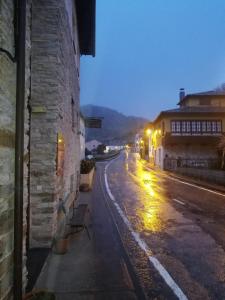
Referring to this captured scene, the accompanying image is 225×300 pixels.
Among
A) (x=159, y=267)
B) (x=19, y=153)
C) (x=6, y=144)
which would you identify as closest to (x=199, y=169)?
(x=159, y=267)

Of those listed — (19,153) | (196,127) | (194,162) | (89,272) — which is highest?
(196,127)

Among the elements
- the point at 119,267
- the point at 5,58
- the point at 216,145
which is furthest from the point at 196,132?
the point at 5,58

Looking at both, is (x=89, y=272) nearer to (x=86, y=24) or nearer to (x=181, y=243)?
(x=181, y=243)

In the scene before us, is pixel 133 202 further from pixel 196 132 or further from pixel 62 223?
pixel 196 132

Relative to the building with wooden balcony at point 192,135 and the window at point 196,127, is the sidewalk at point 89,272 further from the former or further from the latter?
the window at point 196,127

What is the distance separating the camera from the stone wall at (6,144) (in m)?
4.02

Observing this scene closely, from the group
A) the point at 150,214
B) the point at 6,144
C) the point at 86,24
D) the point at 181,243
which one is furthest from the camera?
the point at 86,24

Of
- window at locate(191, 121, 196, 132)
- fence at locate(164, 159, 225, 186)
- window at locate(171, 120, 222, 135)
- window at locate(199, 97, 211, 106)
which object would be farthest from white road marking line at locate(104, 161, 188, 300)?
window at locate(199, 97, 211, 106)

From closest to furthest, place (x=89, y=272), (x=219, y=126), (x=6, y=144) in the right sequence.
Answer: (x=6, y=144)
(x=89, y=272)
(x=219, y=126)

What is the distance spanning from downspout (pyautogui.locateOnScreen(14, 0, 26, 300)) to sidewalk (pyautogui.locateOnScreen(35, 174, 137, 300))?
4.14ft

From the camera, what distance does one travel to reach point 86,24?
16.4 m

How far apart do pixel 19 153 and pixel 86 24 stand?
13.5 metres

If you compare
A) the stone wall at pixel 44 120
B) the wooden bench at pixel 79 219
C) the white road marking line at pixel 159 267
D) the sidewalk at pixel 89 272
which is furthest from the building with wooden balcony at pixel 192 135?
the stone wall at pixel 44 120

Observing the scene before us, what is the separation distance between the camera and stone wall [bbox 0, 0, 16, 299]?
402cm
